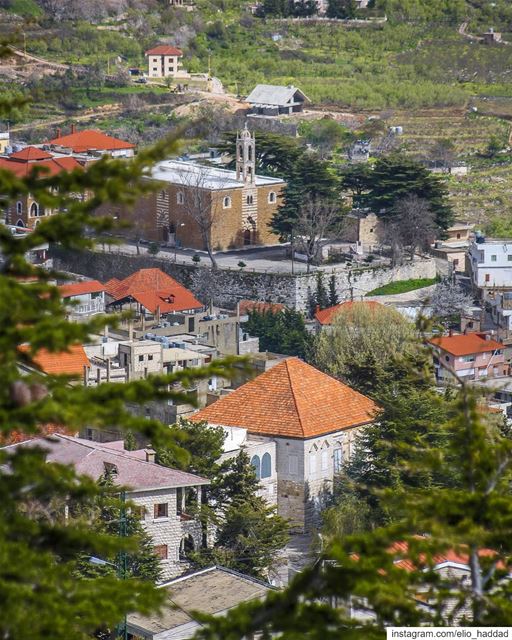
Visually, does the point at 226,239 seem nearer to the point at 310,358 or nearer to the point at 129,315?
the point at 310,358

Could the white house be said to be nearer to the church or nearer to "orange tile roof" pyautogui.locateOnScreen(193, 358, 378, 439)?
the church

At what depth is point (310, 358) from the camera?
49.9 metres

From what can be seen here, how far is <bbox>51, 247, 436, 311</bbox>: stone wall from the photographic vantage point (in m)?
56.8

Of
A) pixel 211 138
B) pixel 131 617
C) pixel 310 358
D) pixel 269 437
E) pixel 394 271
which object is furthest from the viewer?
pixel 211 138

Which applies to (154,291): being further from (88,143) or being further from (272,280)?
(88,143)

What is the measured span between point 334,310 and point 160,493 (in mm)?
21325

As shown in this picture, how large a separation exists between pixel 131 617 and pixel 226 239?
120 feet

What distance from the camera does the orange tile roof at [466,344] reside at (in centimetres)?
4991

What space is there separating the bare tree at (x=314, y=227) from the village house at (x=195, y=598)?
29.3 m

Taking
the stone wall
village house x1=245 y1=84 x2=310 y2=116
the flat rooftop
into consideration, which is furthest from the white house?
village house x1=245 y1=84 x2=310 y2=116

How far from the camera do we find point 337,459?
124ft

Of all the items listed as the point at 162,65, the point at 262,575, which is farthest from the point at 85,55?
the point at 262,575

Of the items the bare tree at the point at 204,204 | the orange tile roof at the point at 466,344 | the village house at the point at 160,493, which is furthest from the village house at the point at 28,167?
the village house at the point at 160,493

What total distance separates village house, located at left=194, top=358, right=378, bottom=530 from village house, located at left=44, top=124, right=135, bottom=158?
32.5 meters
